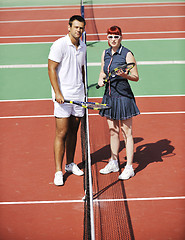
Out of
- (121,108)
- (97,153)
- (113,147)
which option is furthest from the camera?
(97,153)

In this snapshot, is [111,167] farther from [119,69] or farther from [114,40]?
[114,40]

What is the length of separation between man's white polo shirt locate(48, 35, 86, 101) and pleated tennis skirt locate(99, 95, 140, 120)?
436 millimetres

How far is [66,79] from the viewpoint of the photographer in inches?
215

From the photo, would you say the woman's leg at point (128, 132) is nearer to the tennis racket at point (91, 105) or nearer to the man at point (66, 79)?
the tennis racket at point (91, 105)

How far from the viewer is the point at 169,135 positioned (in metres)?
7.32

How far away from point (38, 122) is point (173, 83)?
12.1ft

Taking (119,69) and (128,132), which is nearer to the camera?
(119,69)

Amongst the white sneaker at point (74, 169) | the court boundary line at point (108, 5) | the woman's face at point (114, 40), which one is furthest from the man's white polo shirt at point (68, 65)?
the court boundary line at point (108, 5)

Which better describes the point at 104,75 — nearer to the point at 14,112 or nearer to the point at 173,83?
the point at 14,112

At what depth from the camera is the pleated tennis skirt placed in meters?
5.56

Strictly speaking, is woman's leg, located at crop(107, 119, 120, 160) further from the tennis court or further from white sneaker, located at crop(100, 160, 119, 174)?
the tennis court

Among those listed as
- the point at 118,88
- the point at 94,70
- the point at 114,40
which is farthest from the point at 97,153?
the point at 94,70

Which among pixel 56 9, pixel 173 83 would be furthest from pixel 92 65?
pixel 56 9

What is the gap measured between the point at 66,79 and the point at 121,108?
32.5 inches
